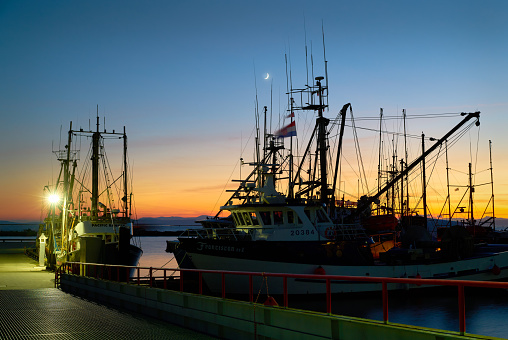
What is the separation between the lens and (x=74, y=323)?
14.4 metres

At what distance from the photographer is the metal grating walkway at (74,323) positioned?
12750 mm

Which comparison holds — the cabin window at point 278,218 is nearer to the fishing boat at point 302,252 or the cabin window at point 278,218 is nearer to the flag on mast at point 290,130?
the fishing boat at point 302,252

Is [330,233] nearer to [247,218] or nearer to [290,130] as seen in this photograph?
[247,218]

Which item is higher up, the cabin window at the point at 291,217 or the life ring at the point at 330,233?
the cabin window at the point at 291,217

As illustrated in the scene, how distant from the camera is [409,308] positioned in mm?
28594

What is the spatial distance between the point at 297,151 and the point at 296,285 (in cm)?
1703

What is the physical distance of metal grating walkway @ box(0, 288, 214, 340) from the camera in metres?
12.8

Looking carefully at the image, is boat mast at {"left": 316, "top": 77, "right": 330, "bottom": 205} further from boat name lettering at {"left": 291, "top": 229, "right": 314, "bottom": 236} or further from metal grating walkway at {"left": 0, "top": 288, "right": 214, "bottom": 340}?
metal grating walkway at {"left": 0, "top": 288, "right": 214, "bottom": 340}

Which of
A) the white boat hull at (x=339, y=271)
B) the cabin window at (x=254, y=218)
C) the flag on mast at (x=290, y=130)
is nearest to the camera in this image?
the white boat hull at (x=339, y=271)

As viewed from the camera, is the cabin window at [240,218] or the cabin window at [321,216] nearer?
the cabin window at [321,216]

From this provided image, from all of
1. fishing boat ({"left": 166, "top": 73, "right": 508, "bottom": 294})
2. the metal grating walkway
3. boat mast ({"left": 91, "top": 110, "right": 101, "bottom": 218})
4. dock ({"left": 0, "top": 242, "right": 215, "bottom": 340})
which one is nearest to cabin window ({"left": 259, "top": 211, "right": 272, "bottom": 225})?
fishing boat ({"left": 166, "top": 73, "right": 508, "bottom": 294})

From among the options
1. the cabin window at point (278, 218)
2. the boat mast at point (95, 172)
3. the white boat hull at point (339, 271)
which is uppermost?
the boat mast at point (95, 172)

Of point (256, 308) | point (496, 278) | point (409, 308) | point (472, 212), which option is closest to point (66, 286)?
point (256, 308)

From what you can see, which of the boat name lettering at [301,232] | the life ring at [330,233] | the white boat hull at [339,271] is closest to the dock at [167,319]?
the white boat hull at [339,271]
